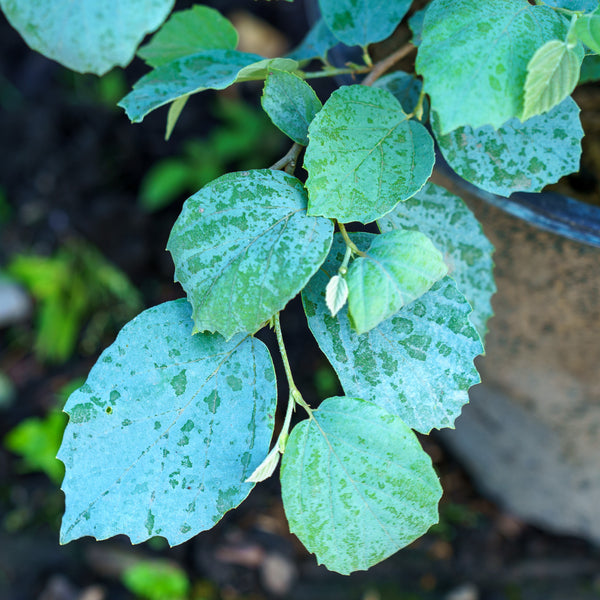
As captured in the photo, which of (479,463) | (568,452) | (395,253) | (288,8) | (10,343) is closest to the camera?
(395,253)

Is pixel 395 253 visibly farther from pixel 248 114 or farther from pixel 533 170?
pixel 248 114

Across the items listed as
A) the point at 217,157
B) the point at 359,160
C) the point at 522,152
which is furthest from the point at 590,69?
the point at 217,157

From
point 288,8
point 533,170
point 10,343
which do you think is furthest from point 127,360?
point 288,8

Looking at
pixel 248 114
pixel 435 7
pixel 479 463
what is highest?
pixel 435 7

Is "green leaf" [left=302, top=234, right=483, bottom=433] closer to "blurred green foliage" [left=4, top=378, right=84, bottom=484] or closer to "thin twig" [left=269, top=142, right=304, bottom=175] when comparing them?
"thin twig" [left=269, top=142, right=304, bottom=175]

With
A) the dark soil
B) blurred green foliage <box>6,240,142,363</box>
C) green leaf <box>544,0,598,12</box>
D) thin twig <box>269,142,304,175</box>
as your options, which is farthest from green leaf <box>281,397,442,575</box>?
blurred green foliage <box>6,240,142,363</box>

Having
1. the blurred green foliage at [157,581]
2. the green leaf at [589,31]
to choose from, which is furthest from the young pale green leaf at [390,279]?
the blurred green foliage at [157,581]
